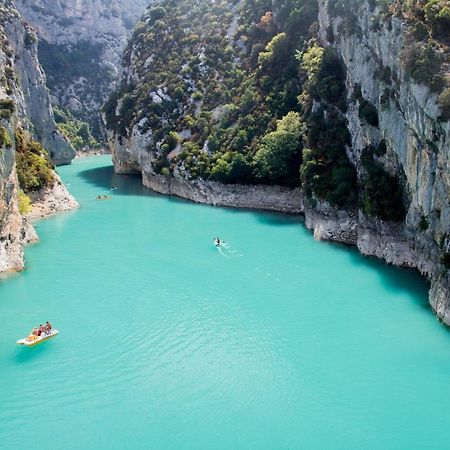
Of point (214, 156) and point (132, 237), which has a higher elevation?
point (214, 156)

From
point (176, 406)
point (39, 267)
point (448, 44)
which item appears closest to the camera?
point (176, 406)

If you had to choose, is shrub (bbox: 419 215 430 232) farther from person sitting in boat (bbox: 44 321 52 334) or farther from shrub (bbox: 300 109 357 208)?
person sitting in boat (bbox: 44 321 52 334)

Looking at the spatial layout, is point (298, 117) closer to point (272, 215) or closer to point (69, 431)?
point (272, 215)

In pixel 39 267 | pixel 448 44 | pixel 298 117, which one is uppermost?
pixel 448 44

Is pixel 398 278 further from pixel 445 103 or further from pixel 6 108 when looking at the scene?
pixel 6 108

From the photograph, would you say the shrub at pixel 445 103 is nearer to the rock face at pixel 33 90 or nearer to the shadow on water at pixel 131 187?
the shadow on water at pixel 131 187

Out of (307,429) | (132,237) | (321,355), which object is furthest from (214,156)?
(307,429)

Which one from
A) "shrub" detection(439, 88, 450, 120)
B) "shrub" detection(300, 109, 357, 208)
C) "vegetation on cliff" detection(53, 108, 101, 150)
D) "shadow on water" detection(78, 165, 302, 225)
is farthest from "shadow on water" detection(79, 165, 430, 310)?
"vegetation on cliff" detection(53, 108, 101, 150)
